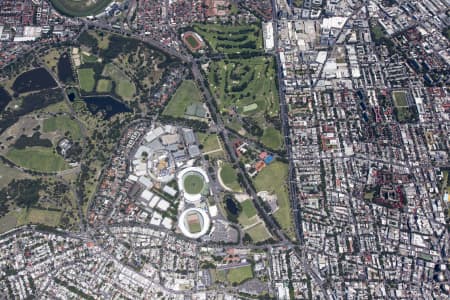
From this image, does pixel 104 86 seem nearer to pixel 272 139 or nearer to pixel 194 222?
pixel 194 222

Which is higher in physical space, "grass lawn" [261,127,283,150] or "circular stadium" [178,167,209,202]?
"grass lawn" [261,127,283,150]

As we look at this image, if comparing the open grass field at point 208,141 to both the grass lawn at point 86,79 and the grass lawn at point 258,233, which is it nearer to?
the grass lawn at point 258,233

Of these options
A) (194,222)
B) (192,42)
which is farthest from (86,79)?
(194,222)

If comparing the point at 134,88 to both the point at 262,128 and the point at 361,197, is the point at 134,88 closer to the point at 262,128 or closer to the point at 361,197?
the point at 262,128

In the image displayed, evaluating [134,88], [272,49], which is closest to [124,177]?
[134,88]

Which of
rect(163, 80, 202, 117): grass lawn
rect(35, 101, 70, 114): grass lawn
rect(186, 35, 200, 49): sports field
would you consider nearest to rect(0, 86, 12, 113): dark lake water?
rect(35, 101, 70, 114): grass lawn

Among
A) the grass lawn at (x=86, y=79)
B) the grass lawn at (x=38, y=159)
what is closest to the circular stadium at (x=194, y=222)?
the grass lawn at (x=38, y=159)

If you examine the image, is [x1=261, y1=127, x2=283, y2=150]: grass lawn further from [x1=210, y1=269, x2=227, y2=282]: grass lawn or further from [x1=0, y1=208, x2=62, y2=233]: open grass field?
[x1=0, y1=208, x2=62, y2=233]: open grass field
